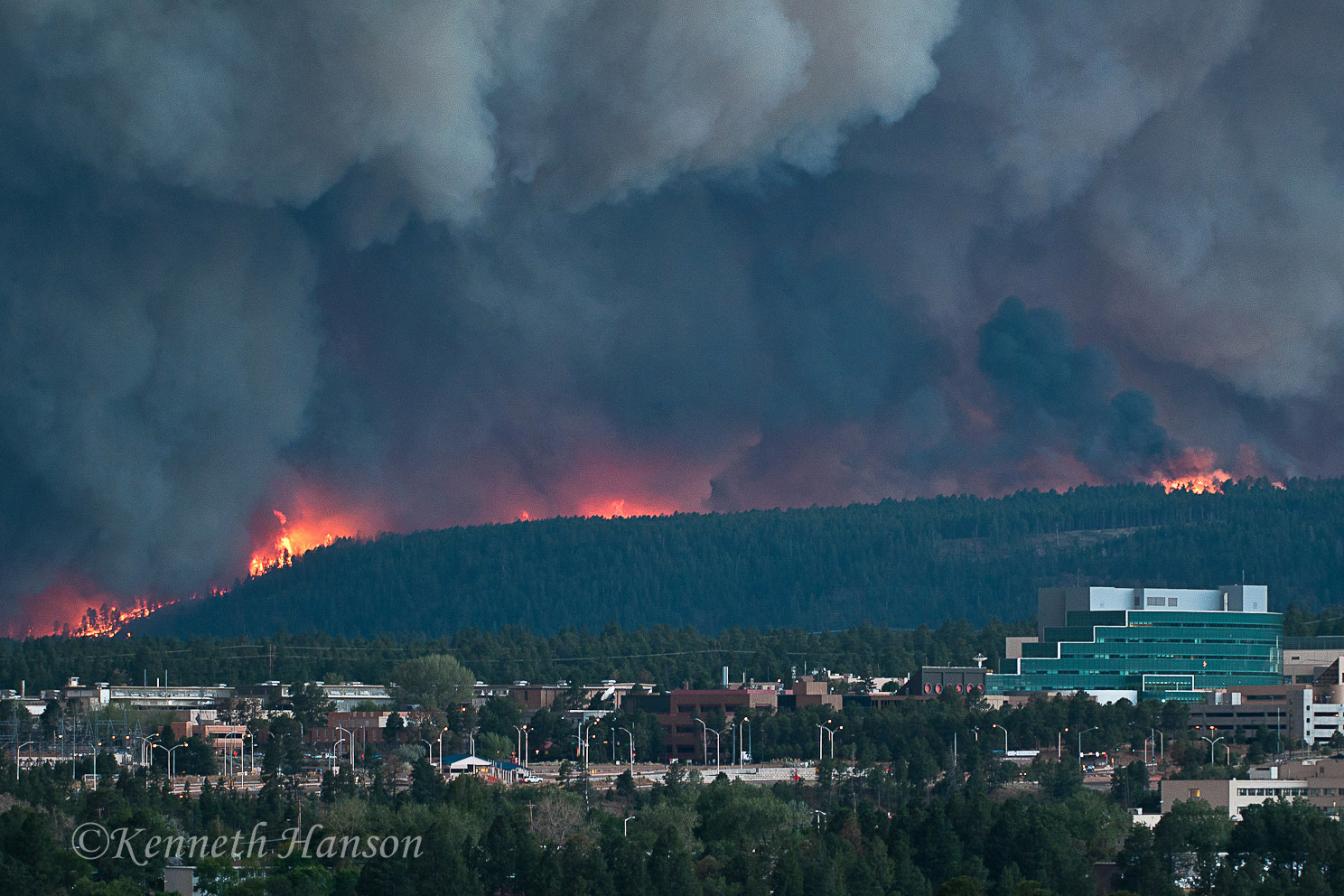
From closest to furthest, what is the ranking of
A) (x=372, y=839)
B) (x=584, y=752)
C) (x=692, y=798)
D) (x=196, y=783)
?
(x=372, y=839)
(x=692, y=798)
(x=196, y=783)
(x=584, y=752)

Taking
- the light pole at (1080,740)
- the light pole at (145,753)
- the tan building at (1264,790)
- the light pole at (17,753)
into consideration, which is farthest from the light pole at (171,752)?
the tan building at (1264,790)

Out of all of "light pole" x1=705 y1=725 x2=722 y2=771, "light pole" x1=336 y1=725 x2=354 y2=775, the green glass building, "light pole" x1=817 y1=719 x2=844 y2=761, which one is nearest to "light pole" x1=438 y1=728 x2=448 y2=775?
"light pole" x1=336 y1=725 x2=354 y2=775

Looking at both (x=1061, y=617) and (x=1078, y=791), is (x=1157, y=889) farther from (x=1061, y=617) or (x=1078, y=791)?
(x=1061, y=617)

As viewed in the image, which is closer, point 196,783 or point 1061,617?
point 196,783

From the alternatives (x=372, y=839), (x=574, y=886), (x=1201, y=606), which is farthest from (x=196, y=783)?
(x=1201, y=606)

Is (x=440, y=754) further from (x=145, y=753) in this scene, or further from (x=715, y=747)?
(x=145, y=753)

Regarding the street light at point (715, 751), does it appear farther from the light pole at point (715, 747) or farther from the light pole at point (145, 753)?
A: the light pole at point (145, 753)

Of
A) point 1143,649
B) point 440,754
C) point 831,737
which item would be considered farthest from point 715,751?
point 1143,649

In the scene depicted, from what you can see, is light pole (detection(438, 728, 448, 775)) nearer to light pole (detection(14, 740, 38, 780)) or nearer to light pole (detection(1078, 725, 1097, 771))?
light pole (detection(14, 740, 38, 780))
